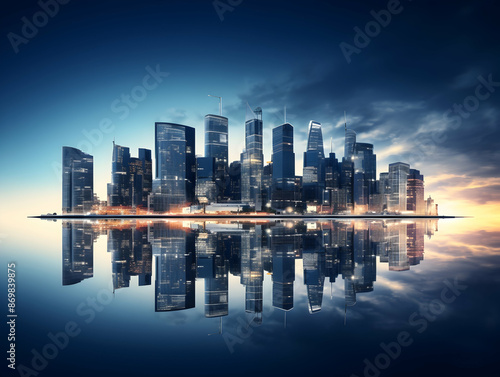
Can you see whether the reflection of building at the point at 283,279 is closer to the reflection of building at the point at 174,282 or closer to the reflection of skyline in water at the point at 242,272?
the reflection of skyline in water at the point at 242,272

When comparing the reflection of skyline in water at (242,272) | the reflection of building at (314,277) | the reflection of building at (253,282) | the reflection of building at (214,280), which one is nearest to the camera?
the reflection of building at (214,280)

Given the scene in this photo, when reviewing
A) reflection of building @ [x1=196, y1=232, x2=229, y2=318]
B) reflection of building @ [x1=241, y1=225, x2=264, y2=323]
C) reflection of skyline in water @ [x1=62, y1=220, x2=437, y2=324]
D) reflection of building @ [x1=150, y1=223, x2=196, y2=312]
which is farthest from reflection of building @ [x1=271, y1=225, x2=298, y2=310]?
reflection of building @ [x1=150, y1=223, x2=196, y2=312]

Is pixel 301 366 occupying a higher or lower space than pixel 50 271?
higher

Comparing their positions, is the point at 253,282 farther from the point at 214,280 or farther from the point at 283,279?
the point at 214,280

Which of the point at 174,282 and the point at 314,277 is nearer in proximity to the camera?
the point at 174,282

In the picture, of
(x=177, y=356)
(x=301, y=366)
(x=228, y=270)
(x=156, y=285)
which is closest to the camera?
(x=301, y=366)

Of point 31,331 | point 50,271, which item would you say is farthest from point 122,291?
point 50,271

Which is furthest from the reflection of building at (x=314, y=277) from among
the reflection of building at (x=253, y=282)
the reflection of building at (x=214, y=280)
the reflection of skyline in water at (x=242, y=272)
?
the reflection of building at (x=214, y=280)

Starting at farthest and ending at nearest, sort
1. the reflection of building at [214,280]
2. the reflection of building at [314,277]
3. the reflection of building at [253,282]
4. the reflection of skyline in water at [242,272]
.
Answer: the reflection of skyline in water at [242,272] → the reflection of building at [314,277] → the reflection of building at [253,282] → the reflection of building at [214,280]

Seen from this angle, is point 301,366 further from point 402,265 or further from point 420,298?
point 402,265

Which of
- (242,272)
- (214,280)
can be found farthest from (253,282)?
(214,280)

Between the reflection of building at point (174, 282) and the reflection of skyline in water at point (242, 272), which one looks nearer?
the reflection of building at point (174, 282)
